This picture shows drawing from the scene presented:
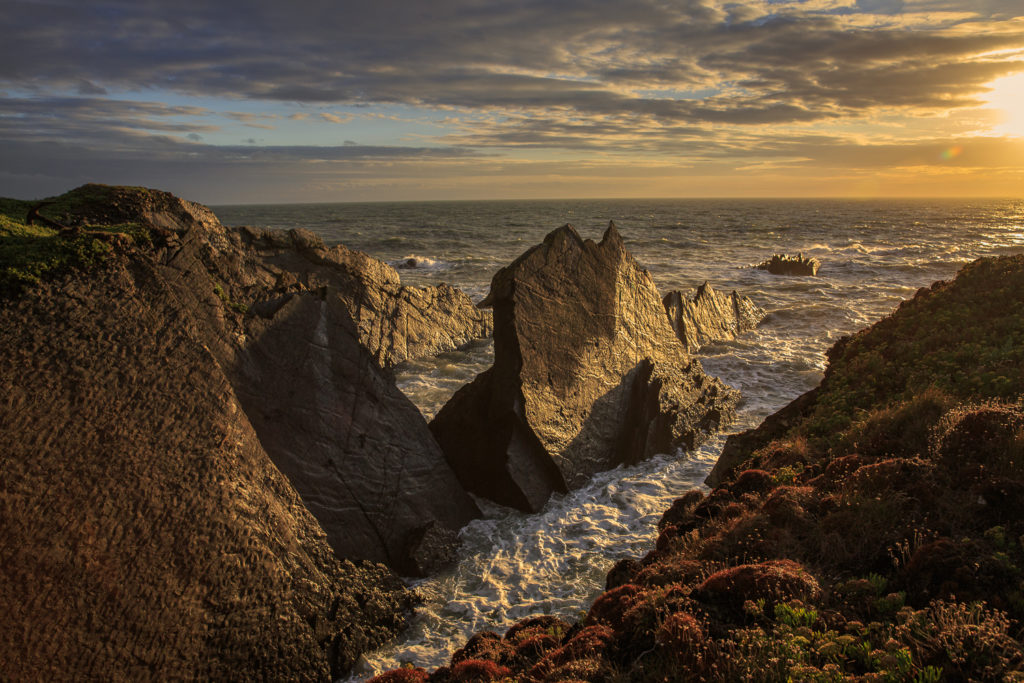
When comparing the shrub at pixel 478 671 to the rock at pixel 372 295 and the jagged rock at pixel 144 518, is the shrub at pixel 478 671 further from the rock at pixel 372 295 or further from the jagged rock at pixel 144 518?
the rock at pixel 372 295

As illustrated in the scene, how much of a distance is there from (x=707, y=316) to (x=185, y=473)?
17.2 meters

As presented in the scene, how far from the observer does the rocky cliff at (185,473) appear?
539 cm

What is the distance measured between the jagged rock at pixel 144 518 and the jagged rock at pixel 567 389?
3.69 metres

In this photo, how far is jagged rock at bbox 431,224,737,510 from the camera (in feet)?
33.7

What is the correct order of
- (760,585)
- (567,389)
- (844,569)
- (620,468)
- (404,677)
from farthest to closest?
(620,468) → (567,389) → (844,569) → (404,677) → (760,585)

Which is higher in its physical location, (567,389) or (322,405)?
(322,405)

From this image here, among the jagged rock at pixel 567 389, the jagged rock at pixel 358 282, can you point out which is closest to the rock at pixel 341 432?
the jagged rock at pixel 567 389

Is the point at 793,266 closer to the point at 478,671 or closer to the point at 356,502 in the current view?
the point at 356,502

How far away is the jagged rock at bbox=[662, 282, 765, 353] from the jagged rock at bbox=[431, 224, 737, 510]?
15.8 feet

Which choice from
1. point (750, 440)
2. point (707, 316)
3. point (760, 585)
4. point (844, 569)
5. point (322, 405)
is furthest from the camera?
point (707, 316)

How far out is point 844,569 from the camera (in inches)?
225

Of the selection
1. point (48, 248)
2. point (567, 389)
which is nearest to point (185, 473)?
point (48, 248)

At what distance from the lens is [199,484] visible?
6.18 m

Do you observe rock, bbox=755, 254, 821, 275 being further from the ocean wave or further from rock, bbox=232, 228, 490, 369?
rock, bbox=232, 228, 490, 369
